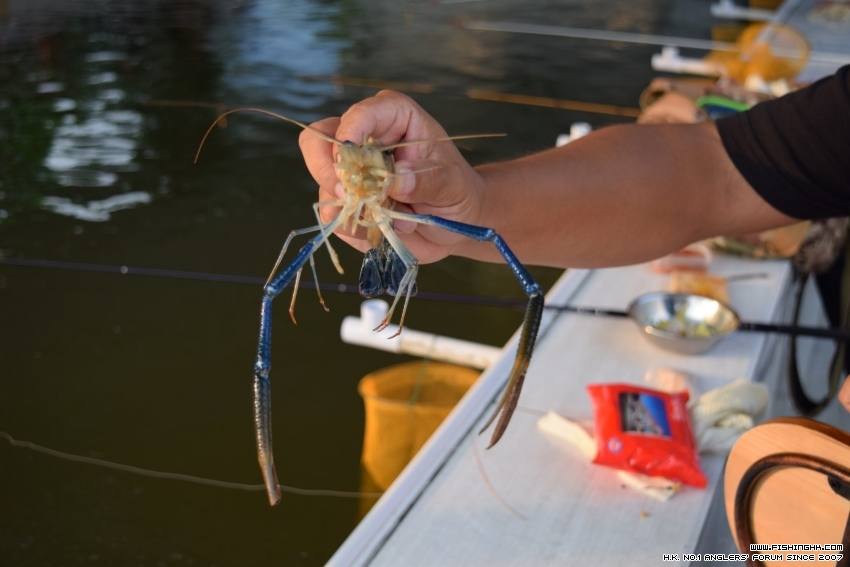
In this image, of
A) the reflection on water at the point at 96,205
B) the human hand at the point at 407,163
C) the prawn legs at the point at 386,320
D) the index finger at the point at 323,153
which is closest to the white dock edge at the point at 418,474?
the prawn legs at the point at 386,320

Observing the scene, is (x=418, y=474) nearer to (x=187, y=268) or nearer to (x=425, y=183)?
(x=425, y=183)

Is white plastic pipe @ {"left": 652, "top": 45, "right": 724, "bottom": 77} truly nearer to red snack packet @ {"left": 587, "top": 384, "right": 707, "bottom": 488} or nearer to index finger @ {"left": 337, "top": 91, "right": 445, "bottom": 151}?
red snack packet @ {"left": 587, "top": 384, "right": 707, "bottom": 488}

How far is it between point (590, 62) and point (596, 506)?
6.09m

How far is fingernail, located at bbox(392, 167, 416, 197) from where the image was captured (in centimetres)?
103

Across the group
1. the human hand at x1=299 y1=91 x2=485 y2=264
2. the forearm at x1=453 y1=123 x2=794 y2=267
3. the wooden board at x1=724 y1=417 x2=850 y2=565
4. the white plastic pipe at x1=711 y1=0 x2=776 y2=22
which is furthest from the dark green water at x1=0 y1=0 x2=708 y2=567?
the white plastic pipe at x1=711 y1=0 x2=776 y2=22

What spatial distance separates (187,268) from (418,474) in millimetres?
2633

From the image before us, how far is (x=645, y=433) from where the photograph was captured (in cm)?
155

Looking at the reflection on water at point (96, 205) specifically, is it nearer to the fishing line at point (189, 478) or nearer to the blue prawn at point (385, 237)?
the fishing line at point (189, 478)

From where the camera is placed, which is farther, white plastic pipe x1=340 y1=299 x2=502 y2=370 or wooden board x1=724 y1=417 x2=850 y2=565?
white plastic pipe x1=340 y1=299 x2=502 y2=370

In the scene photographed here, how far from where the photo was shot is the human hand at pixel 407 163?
1028mm

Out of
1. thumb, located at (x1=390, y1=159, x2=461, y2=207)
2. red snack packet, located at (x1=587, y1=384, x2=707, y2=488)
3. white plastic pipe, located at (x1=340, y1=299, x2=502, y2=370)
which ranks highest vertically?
thumb, located at (x1=390, y1=159, x2=461, y2=207)

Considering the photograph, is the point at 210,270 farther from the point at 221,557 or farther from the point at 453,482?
the point at 453,482

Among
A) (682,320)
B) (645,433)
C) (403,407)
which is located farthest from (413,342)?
(645,433)

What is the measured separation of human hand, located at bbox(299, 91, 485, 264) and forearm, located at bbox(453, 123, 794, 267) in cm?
15
